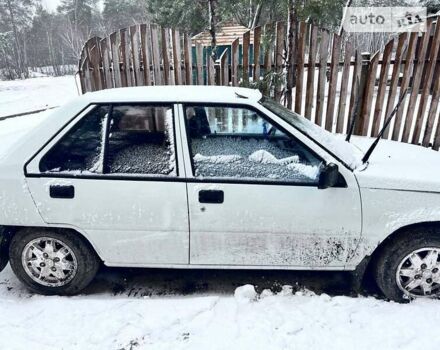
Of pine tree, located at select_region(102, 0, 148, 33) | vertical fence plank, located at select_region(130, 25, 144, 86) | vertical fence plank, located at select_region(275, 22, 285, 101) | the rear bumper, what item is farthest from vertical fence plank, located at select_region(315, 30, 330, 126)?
pine tree, located at select_region(102, 0, 148, 33)

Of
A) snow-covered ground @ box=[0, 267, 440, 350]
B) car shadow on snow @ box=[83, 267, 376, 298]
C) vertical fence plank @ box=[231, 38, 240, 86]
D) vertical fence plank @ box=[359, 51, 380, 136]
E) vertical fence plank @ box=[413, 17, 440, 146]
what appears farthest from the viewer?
vertical fence plank @ box=[231, 38, 240, 86]

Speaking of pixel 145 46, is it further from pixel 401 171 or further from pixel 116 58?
pixel 401 171

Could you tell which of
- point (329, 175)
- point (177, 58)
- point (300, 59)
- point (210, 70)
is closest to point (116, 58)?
point (177, 58)

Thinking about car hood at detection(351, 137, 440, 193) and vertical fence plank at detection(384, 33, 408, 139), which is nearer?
car hood at detection(351, 137, 440, 193)

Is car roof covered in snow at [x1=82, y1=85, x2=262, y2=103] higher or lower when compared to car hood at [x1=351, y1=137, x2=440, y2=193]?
higher

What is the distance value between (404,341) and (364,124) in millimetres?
4117

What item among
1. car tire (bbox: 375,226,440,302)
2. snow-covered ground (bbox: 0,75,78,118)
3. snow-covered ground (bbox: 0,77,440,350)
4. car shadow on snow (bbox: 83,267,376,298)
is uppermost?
car tire (bbox: 375,226,440,302)

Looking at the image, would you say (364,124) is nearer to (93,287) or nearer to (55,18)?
(93,287)

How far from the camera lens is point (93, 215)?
258cm

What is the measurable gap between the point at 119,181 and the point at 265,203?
1082 millimetres

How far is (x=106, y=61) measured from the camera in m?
5.98

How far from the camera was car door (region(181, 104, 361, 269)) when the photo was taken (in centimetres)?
247

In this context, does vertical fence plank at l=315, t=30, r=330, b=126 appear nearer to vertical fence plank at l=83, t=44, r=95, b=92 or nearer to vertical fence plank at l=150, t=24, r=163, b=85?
vertical fence plank at l=150, t=24, r=163, b=85

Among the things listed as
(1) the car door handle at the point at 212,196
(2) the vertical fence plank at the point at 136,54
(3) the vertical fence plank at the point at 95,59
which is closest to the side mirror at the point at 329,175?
(1) the car door handle at the point at 212,196
